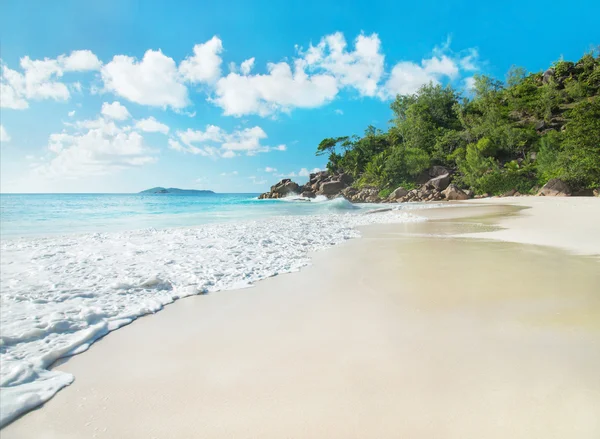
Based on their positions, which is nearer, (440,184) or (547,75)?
(440,184)

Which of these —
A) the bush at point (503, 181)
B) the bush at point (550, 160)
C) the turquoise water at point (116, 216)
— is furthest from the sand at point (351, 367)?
the bush at point (503, 181)

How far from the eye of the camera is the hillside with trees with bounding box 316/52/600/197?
2478 centimetres

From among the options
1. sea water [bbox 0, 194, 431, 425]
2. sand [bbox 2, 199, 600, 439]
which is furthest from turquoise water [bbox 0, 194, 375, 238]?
sand [bbox 2, 199, 600, 439]

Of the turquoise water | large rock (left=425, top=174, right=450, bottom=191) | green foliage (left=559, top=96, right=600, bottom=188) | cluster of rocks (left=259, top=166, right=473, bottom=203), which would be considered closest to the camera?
the turquoise water

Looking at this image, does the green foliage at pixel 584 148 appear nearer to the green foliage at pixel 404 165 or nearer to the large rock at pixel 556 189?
the large rock at pixel 556 189

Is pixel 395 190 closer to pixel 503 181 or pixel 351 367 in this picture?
pixel 503 181

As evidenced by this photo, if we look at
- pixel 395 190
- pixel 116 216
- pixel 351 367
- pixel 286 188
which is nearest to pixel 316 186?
pixel 286 188

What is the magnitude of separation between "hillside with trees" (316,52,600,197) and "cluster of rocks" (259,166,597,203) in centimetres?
84

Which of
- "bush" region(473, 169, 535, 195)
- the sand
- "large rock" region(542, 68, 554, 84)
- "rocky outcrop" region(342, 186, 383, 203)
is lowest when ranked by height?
the sand

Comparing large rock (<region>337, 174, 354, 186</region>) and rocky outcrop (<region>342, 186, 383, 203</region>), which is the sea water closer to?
rocky outcrop (<region>342, 186, 383, 203</region>)

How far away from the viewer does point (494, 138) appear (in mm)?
39500

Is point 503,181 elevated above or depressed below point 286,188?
below

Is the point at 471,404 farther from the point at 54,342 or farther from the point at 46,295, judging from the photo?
the point at 46,295

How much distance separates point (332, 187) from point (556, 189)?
29.9m
